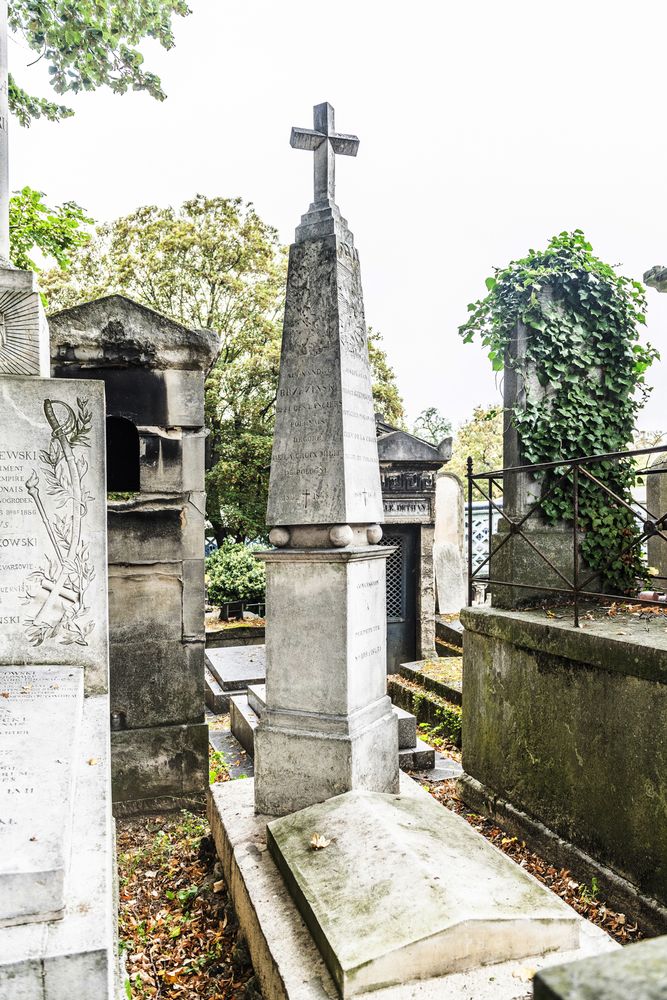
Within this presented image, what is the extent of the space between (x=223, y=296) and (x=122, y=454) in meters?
12.9

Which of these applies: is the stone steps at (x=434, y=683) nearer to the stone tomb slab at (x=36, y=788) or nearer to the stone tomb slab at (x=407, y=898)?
the stone tomb slab at (x=407, y=898)

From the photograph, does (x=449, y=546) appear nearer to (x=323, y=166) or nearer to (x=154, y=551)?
(x=154, y=551)

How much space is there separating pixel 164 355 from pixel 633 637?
3.61 m

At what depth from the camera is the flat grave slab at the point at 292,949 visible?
7.36 feet

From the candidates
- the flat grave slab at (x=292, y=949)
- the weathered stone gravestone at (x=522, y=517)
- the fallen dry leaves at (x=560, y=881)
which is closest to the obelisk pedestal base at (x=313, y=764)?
the flat grave slab at (x=292, y=949)

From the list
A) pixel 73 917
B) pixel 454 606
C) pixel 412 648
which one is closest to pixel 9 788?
pixel 73 917

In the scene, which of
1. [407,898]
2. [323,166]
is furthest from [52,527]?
[323,166]

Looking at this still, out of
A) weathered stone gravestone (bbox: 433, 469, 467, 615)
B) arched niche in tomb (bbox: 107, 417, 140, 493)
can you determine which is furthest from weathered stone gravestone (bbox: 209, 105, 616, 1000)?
weathered stone gravestone (bbox: 433, 469, 467, 615)

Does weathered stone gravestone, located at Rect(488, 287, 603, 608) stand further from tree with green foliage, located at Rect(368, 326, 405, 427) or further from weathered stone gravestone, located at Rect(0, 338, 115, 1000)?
tree with green foliage, located at Rect(368, 326, 405, 427)

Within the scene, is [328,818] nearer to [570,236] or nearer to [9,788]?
[9,788]

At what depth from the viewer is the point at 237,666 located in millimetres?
7516

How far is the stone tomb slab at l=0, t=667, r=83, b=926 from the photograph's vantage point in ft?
5.65

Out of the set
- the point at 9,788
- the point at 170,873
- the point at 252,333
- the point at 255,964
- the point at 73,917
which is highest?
the point at 252,333

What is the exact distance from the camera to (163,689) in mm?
4723
